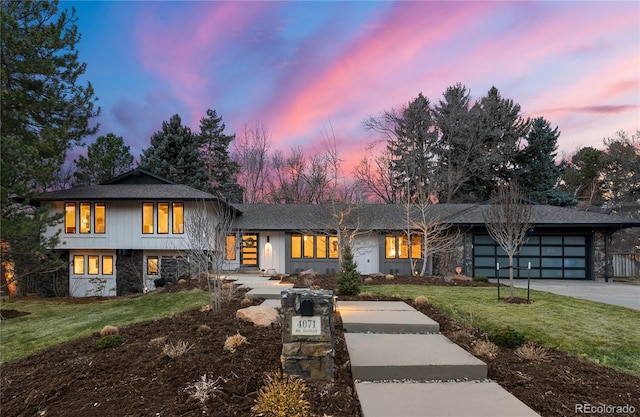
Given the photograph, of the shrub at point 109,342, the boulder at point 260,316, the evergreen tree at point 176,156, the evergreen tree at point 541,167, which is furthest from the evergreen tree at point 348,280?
the evergreen tree at point 541,167

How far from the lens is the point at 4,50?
39.2 feet

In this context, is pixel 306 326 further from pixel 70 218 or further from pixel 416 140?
pixel 416 140

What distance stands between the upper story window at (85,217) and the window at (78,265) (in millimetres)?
1488

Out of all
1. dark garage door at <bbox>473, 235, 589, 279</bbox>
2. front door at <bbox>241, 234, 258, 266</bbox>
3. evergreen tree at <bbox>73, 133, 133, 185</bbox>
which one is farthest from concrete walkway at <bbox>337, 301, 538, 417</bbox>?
evergreen tree at <bbox>73, 133, 133, 185</bbox>

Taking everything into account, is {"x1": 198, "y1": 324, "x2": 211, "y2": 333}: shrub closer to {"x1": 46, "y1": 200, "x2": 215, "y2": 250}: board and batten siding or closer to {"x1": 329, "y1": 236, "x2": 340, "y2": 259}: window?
{"x1": 46, "y1": 200, "x2": 215, "y2": 250}: board and batten siding

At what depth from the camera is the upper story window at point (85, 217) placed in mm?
16031

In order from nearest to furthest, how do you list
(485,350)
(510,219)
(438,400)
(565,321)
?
(438,400)
(485,350)
(565,321)
(510,219)

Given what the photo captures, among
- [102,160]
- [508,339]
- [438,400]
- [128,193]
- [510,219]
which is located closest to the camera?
[438,400]

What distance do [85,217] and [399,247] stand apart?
14.6m

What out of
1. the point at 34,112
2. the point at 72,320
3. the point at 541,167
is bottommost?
the point at 72,320

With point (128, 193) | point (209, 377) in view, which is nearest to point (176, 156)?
point (128, 193)

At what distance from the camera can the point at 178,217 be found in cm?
1595

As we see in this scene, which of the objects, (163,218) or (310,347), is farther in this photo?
(163,218)

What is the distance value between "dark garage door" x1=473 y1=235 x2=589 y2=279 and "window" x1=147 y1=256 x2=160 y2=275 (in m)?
14.8
